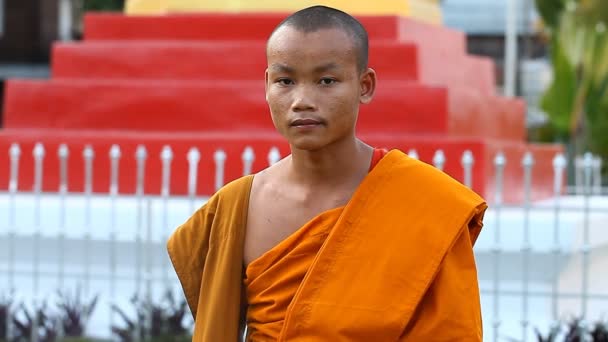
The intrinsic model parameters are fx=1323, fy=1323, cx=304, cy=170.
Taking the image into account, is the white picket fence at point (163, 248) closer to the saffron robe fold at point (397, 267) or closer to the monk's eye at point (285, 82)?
the saffron robe fold at point (397, 267)

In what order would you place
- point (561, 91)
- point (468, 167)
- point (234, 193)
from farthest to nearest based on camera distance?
point (561, 91) < point (468, 167) < point (234, 193)

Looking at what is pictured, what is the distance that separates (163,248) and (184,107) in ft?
4.52

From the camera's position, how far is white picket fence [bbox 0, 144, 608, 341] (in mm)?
6652

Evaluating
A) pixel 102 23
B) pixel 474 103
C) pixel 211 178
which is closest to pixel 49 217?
pixel 211 178

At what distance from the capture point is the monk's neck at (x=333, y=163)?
280 cm

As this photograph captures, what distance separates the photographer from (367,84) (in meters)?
2.80

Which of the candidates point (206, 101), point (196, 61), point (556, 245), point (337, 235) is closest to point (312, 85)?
point (337, 235)

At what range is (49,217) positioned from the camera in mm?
7270

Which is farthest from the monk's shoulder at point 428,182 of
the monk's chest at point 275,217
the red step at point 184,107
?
the red step at point 184,107

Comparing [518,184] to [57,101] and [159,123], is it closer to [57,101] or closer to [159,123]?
[159,123]

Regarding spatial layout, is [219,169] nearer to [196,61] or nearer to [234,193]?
[196,61]

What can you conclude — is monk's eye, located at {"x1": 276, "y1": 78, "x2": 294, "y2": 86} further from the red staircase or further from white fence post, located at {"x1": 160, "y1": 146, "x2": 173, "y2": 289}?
the red staircase

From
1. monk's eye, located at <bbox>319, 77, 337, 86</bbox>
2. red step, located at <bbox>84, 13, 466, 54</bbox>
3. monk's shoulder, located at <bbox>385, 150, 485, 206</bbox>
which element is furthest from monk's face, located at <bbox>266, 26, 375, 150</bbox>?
red step, located at <bbox>84, 13, 466, 54</bbox>

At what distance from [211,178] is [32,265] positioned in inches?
44.5
